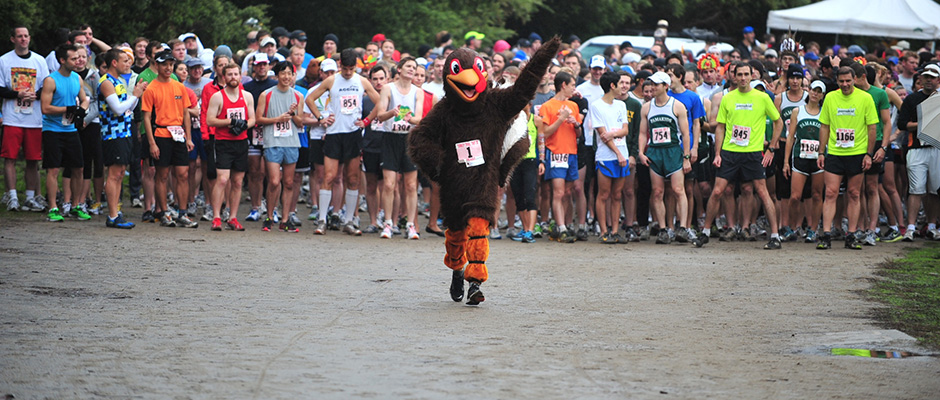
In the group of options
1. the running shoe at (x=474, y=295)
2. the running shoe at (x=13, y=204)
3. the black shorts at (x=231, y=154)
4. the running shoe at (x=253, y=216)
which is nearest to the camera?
the running shoe at (x=474, y=295)

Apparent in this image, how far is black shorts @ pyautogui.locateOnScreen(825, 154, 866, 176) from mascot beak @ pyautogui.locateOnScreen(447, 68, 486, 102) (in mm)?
6367

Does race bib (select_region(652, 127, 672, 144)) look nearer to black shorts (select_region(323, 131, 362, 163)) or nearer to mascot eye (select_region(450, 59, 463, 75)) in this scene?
black shorts (select_region(323, 131, 362, 163))

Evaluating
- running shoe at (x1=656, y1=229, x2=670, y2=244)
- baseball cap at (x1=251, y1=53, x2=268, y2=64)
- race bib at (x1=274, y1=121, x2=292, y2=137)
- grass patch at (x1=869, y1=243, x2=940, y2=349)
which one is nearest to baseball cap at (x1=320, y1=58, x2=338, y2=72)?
baseball cap at (x1=251, y1=53, x2=268, y2=64)

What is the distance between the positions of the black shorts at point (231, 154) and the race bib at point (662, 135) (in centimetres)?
502

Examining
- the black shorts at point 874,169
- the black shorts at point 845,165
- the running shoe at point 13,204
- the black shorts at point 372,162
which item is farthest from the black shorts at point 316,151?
the black shorts at point 874,169

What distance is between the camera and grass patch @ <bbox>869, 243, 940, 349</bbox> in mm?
8359

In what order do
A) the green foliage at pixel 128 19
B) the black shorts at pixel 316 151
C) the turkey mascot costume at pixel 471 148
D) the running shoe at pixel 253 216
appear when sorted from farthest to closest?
the green foliage at pixel 128 19, the running shoe at pixel 253 216, the black shorts at pixel 316 151, the turkey mascot costume at pixel 471 148

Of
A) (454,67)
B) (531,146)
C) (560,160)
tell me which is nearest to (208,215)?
(531,146)

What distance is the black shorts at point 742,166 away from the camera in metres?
14.0

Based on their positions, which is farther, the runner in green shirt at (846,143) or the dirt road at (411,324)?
the runner in green shirt at (846,143)

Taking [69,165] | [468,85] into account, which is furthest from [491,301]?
[69,165]

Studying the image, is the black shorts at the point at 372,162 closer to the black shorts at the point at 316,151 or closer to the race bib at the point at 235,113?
the black shorts at the point at 316,151

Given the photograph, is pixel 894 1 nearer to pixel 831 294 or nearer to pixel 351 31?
pixel 351 31

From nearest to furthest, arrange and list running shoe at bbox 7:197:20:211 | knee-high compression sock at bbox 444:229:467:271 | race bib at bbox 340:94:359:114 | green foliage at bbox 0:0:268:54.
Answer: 1. knee-high compression sock at bbox 444:229:467:271
2. race bib at bbox 340:94:359:114
3. running shoe at bbox 7:197:20:211
4. green foliage at bbox 0:0:268:54
